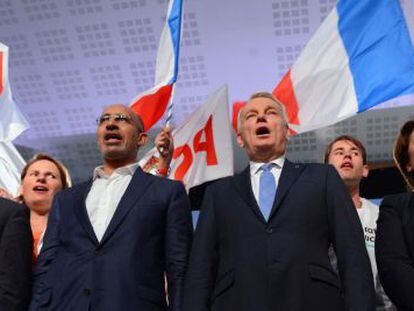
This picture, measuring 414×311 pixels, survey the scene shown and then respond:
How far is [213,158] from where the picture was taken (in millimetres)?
3744

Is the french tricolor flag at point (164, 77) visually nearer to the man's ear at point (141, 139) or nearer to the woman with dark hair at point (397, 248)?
the man's ear at point (141, 139)

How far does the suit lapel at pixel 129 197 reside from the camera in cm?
174

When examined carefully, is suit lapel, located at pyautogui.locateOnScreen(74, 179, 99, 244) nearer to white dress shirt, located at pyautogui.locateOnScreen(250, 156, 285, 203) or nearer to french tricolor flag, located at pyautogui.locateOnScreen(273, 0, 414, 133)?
white dress shirt, located at pyautogui.locateOnScreen(250, 156, 285, 203)

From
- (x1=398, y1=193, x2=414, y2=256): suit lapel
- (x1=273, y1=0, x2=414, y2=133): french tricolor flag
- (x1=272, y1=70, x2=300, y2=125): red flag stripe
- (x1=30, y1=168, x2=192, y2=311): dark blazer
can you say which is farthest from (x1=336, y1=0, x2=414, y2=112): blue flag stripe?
(x1=30, y1=168, x2=192, y2=311): dark blazer

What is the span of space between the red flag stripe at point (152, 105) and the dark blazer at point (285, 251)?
1.75m

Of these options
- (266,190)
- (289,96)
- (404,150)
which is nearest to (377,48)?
(289,96)

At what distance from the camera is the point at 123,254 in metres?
1.70

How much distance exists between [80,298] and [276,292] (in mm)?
584

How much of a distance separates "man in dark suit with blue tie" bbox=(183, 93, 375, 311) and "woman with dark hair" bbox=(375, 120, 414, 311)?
0.44ft

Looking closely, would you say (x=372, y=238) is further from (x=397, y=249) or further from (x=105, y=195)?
(x=105, y=195)

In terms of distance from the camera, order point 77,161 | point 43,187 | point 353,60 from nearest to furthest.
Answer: point 43,187
point 353,60
point 77,161

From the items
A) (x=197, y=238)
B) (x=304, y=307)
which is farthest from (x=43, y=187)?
(x=304, y=307)

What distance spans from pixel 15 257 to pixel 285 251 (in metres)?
0.89

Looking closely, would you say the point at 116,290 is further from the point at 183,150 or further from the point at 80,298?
the point at 183,150
